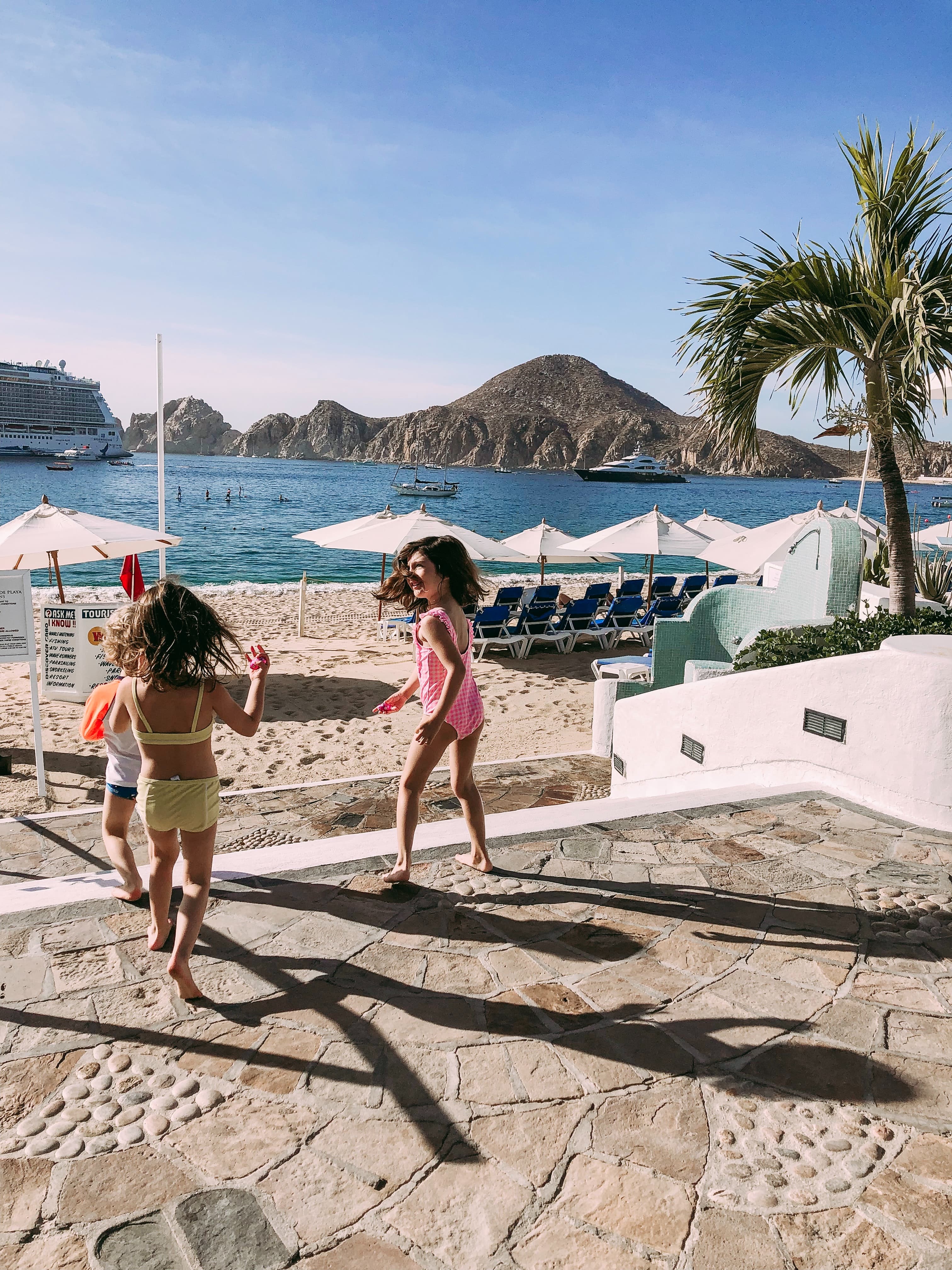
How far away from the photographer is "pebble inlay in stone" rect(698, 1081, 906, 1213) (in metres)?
1.92

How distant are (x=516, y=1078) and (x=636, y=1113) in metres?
0.33

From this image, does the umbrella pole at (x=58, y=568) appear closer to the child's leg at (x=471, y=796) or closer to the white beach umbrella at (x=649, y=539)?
the white beach umbrella at (x=649, y=539)

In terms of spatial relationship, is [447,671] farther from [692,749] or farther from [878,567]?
[878,567]

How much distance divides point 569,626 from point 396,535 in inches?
122

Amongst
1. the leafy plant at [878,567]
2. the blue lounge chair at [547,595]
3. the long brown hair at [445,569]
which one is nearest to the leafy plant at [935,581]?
the leafy plant at [878,567]

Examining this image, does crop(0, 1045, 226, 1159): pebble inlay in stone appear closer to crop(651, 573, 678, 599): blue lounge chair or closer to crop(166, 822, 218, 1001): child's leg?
crop(166, 822, 218, 1001): child's leg

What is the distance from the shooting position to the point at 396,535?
1247 cm

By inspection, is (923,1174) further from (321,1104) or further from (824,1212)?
(321,1104)

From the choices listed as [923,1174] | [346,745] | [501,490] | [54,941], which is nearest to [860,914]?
[923,1174]

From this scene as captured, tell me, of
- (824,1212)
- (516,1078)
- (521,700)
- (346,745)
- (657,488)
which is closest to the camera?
(824,1212)

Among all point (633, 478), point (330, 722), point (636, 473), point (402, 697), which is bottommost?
point (330, 722)

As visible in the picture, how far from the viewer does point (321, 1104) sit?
221 centimetres

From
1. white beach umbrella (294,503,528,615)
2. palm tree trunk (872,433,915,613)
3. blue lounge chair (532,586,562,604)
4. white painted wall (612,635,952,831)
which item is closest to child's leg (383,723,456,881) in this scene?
white painted wall (612,635,952,831)

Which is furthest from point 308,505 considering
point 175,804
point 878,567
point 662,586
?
point 175,804
